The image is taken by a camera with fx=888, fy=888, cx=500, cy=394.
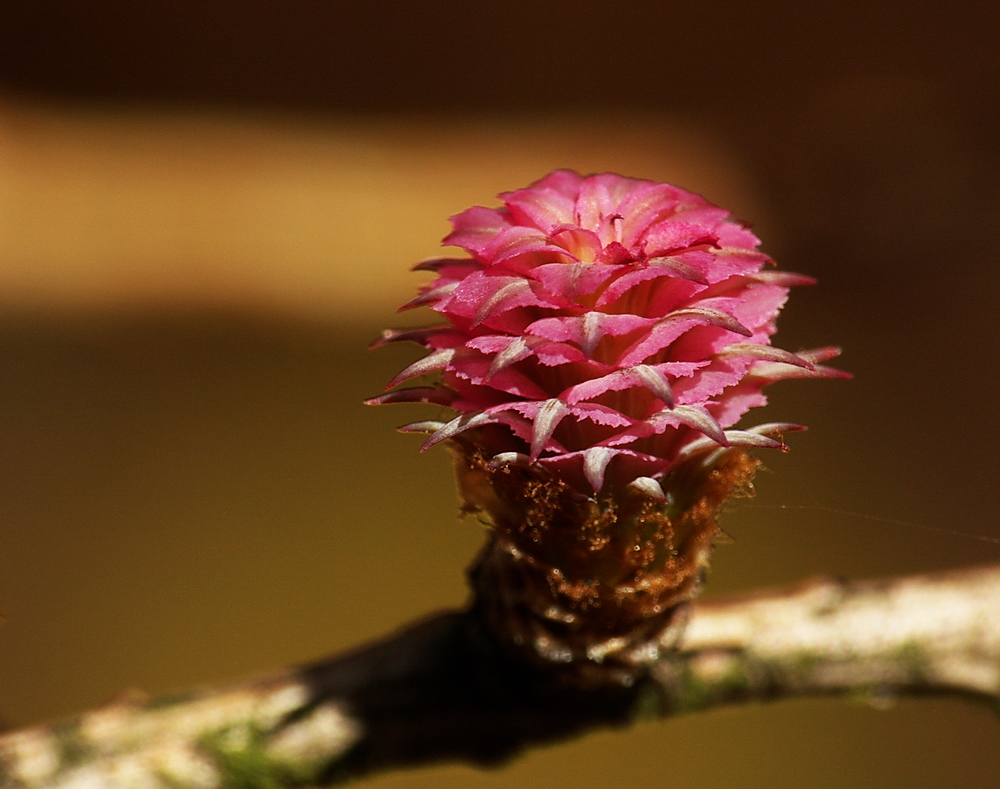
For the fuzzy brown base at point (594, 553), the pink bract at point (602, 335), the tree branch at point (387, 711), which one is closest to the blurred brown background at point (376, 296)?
the tree branch at point (387, 711)

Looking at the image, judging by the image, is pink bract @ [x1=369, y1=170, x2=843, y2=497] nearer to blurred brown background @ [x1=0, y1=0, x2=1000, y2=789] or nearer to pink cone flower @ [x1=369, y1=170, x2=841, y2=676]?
pink cone flower @ [x1=369, y1=170, x2=841, y2=676]

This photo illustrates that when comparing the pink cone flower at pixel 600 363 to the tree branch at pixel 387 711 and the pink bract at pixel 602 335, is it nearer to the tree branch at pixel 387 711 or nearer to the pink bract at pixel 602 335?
the pink bract at pixel 602 335

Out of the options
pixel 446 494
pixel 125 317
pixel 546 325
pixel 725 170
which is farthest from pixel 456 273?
pixel 725 170

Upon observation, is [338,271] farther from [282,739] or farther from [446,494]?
[282,739]

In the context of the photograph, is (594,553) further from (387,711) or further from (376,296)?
(376,296)

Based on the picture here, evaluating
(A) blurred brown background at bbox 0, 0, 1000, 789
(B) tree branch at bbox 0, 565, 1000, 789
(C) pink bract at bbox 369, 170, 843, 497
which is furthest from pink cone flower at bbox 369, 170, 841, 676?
(A) blurred brown background at bbox 0, 0, 1000, 789

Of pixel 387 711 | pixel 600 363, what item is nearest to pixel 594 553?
pixel 600 363
